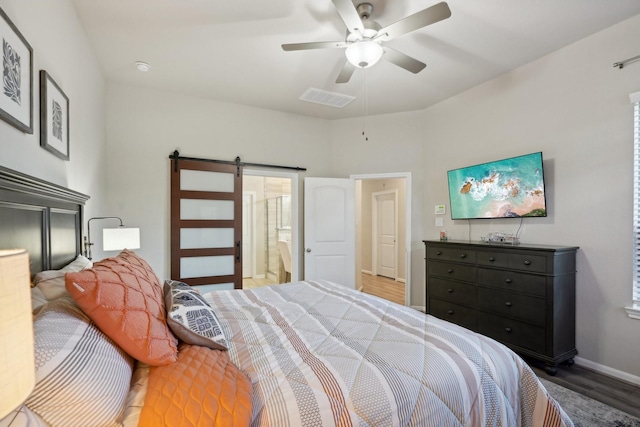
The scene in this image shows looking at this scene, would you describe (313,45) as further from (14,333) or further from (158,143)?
(158,143)

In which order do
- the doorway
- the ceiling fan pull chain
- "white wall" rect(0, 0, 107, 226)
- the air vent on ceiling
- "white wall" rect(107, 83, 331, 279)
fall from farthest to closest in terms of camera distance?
the doorway, the air vent on ceiling, "white wall" rect(107, 83, 331, 279), the ceiling fan pull chain, "white wall" rect(0, 0, 107, 226)

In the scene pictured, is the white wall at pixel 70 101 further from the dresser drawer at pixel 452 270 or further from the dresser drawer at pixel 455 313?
the dresser drawer at pixel 455 313

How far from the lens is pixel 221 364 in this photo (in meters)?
1.14

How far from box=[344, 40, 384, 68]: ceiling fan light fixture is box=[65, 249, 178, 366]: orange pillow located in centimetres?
197

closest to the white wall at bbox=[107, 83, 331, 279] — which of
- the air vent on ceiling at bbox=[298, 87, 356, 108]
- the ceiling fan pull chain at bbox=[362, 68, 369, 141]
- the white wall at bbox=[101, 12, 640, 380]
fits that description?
the white wall at bbox=[101, 12, 640, 380]

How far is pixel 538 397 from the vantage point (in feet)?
4.50

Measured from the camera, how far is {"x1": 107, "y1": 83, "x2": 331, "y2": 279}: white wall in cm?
346

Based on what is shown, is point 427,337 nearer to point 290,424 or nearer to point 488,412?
point 488,412

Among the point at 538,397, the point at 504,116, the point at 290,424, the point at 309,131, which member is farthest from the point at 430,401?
the point at 309,131

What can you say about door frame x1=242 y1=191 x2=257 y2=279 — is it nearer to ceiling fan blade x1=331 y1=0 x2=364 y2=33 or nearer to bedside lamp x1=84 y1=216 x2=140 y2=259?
bedside lamp x1=84 y1=216 x2=140 y2=259

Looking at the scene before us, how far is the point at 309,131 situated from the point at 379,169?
46.3 inches

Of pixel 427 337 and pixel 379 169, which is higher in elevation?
pixel 379 169

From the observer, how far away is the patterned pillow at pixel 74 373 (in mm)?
729

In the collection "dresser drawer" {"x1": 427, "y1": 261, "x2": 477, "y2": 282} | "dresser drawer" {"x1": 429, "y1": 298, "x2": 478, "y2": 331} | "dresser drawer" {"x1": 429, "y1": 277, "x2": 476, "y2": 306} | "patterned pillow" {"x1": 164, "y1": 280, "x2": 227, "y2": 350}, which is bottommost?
"dresser drawer" {"x1": 429, "y1": 298, "x2": 478, "y2": 331}
